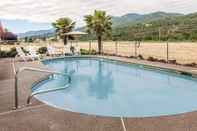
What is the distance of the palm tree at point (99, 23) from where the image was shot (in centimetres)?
1741

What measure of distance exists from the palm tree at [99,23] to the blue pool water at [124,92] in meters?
4.26

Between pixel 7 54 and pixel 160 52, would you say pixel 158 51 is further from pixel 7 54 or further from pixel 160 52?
pixel 7 54

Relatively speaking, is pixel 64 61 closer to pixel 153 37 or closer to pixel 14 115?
pixel 14 115

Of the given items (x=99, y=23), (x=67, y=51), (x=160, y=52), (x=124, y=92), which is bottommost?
(x=124, y=92)

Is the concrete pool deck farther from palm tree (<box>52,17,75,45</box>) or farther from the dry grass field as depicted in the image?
palm tree (<box>52,17,75,45</box>)

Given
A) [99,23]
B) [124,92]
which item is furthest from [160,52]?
[124,92]

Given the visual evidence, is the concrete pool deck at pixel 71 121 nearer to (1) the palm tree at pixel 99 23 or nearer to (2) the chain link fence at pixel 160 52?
(2) the chain link fence at pixel 160 52

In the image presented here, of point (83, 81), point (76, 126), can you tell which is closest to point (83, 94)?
point (83, 81)

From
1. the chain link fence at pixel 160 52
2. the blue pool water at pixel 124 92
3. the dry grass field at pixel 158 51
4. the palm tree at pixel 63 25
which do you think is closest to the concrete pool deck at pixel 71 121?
the blue pool water at pixel 124 92

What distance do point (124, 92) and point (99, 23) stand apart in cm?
914

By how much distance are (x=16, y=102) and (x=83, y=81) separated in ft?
17.3

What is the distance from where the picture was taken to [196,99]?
7.68 meters

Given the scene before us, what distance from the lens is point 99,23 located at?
1731cm

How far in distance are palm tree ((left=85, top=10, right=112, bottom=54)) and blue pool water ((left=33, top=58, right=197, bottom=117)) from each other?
4.26m
